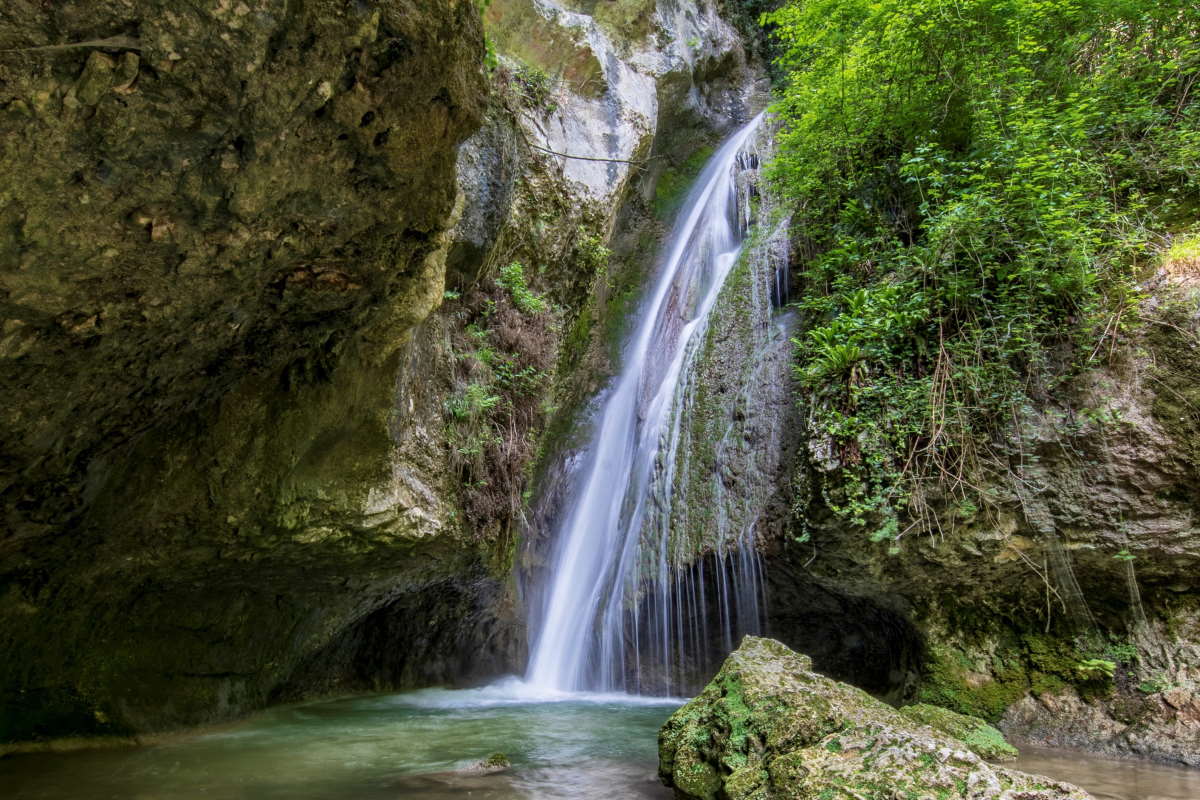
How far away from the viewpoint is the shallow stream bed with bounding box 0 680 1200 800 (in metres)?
3.92

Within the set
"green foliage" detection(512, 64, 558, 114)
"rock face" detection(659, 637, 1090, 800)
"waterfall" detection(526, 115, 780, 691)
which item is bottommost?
"rock face" detection(659, 637, 1090, 800)

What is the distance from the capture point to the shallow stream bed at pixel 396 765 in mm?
3918

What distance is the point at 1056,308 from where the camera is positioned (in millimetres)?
6297

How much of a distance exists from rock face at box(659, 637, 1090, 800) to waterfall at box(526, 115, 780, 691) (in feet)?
11.2

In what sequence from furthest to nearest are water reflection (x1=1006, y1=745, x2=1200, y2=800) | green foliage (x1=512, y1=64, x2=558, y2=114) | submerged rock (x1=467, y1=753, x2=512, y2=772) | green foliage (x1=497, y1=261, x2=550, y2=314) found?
green foliage (x1=512, y1=64, x2=558, y2=114), green foliage (x1=497, y1=261, x2=550, y2=314), submerged rock (x1=467, y1=753, x2=512, y2=772), water reflection (x1=1006, y1=745, x2=1200, y2=800)

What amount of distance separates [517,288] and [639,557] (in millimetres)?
3684

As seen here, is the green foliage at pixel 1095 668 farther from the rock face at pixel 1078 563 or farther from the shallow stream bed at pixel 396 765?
the shallow stream bed at pixel 396 765

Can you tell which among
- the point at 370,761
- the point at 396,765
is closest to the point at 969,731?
the point at 396,765

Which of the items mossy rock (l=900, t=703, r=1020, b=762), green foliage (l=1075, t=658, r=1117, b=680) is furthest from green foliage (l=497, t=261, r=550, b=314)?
green foliage (l=1075, t=658, r=1117, b=680)

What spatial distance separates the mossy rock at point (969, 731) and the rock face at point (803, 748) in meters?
1.47

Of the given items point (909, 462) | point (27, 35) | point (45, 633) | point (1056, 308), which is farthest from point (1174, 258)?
point (45, 633)

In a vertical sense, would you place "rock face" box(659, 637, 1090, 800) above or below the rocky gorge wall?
below

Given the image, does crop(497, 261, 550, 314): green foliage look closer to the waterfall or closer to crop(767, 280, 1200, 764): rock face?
the waterfall

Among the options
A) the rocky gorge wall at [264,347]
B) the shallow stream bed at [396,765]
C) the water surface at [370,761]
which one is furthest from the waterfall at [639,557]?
the shallow stream bed at [396,765]
